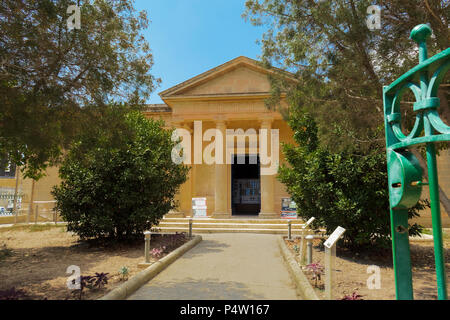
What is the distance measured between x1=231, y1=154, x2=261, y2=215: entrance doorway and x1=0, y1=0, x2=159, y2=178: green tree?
15090 mm

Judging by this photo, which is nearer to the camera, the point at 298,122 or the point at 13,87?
the point at 13,87

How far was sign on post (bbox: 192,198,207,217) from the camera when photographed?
16.2 meters

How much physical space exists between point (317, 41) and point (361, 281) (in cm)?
489

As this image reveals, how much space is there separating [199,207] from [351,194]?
401 inches

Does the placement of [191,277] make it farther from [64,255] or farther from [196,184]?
[196,184]

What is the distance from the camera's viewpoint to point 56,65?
5.11 meters

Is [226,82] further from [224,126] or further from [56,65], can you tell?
[56,65]

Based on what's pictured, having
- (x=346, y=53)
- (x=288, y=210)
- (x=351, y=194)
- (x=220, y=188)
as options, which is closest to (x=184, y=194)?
(x=220, y=188)

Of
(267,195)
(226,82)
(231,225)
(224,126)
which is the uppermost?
(226,82)

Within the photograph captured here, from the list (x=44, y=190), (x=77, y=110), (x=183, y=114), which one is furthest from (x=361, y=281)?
(x=44, y=190)

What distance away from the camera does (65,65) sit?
17.3ft

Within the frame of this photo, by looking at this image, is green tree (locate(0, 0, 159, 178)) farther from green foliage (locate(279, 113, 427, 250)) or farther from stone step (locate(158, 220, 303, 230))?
stone step (locate(158, 220, 303, 230))

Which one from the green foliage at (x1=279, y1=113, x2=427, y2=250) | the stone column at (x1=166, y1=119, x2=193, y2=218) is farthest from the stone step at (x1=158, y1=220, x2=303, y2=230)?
the green foliage at (x1=279, y1=113, x2=427, y2=250)

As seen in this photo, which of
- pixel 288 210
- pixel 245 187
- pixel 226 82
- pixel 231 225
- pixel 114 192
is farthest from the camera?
pixel 245 187
